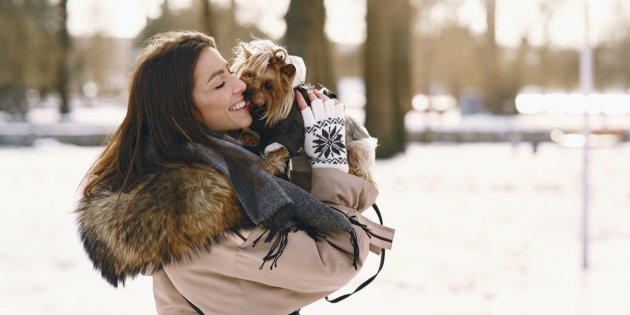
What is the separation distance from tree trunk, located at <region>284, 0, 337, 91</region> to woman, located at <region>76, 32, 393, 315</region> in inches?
365

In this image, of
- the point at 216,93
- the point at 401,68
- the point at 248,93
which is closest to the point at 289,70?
the point at 248,93

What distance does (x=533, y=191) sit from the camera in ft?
33.2

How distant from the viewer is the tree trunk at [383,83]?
13438mm

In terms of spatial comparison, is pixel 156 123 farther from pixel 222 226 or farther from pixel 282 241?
pixel 282 241

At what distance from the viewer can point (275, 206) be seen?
6.02 feet

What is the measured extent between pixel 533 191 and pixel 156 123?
950cm

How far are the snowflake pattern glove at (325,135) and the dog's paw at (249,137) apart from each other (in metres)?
0.39

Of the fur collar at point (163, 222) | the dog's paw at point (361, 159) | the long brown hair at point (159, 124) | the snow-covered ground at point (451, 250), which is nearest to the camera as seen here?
the fur collar at point (163, 222)

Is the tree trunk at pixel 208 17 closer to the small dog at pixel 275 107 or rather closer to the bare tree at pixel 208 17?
the bare tree at pixel 208 17

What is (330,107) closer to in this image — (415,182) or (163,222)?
(163,222)

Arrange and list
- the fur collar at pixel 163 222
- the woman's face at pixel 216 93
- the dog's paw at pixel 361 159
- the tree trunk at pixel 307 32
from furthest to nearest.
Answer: the tree trunk at pixel 307 32, the dog's paw at pixel 361 159, the woman's face at pixel 216 93, the fur collar at pixel 163 222

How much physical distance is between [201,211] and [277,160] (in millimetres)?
632

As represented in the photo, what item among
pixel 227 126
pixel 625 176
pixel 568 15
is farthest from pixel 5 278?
pixel 568 15

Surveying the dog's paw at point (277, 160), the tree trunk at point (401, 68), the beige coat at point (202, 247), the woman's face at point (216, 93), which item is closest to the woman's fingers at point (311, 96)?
the dog's paw at point (277, 160)
